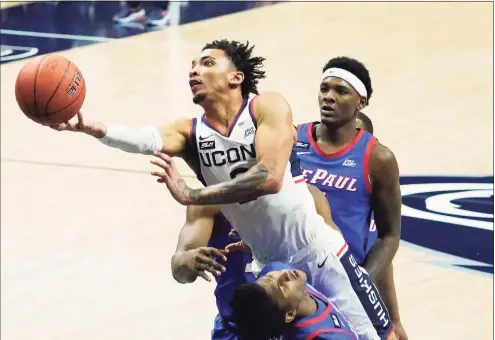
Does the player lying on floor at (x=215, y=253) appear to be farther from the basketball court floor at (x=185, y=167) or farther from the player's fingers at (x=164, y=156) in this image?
the basketball court floor at (x=185, y=167)

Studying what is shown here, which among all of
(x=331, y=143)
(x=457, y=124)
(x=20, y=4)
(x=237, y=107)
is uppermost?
(x=237, y=107)

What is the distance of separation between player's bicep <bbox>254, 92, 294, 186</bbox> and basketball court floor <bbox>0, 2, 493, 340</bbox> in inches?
105

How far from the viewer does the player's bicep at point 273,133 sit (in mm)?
4953

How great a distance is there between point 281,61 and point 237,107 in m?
8.77

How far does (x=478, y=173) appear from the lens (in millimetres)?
10086

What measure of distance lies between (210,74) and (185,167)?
5.19m

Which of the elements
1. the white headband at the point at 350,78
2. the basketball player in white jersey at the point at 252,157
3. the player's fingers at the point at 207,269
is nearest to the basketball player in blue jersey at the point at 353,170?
the white headband at the point at 350,78

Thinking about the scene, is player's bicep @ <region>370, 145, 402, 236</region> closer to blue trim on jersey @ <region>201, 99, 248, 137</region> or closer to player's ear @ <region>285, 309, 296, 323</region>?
blue trim on jersey @ <region>201, 99, 248, 137</region>

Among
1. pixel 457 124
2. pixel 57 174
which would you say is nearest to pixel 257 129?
pixel 57 174

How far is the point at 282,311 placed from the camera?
4871 mm

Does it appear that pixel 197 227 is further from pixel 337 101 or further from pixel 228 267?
pixel 337 101

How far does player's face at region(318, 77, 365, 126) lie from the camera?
5918 millimetres

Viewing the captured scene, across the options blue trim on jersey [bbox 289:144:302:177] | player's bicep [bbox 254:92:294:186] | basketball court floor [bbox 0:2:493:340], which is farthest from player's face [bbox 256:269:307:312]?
basketball court floor [bbox 0:2:493:340]

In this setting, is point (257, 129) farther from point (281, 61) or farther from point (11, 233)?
point (281, 61)
